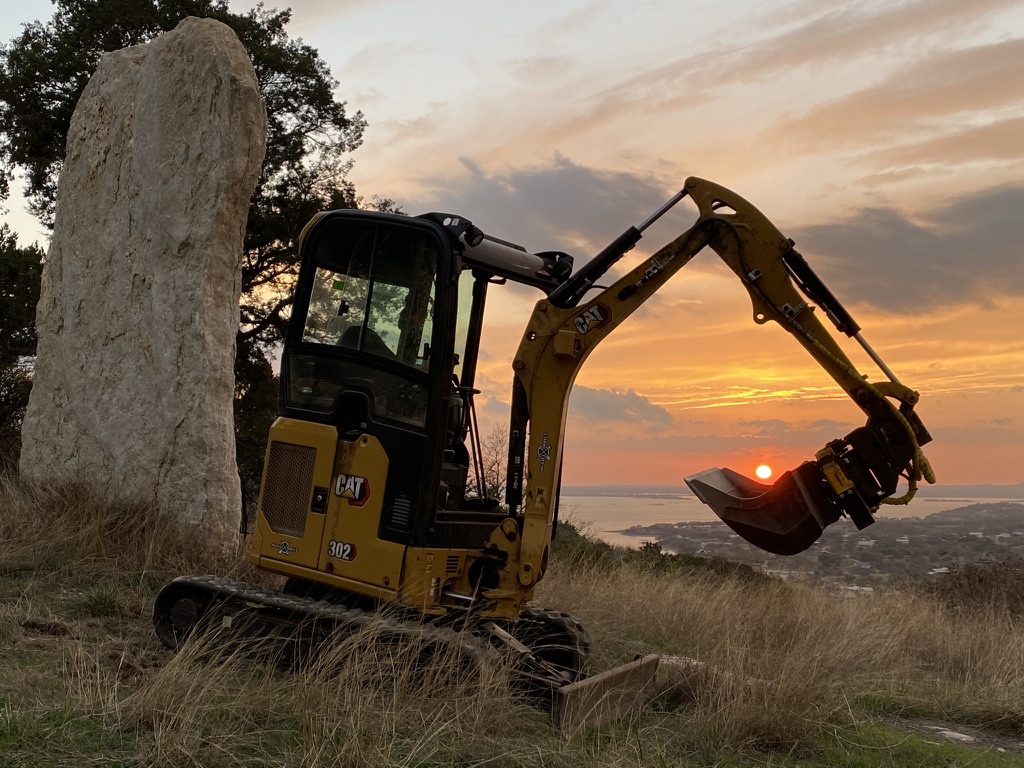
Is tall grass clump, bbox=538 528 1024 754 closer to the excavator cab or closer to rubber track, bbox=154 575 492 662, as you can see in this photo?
rubber track, bbox=154 575 492 662

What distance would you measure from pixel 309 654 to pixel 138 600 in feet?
9.08

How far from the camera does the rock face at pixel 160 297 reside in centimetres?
963

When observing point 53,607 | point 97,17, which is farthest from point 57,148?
point 53,607

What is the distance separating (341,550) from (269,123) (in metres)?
16.0

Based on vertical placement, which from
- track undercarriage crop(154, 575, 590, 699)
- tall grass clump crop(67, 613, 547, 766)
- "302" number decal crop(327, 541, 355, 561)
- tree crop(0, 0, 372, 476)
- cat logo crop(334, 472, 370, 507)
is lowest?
tall grass clump crop(67, 613, 547, 766)

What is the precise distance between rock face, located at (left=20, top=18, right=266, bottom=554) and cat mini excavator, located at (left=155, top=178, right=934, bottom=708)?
308 centimetres

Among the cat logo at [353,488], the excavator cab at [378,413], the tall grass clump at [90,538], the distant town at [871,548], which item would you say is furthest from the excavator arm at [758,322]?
the distant town at [871,548]

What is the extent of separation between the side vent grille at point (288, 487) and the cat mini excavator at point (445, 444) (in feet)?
0.04

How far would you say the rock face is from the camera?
9633 millimetres

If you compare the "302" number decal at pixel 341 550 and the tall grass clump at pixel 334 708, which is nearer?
the tall grass clump at pixel 334 708

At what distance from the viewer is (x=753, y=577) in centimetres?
1498

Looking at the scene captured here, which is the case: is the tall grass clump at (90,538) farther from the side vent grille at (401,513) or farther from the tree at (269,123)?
the tree at (269,123)

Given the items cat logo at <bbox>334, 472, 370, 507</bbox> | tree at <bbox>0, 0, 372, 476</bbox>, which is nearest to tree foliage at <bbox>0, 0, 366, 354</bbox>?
tree at <bbox>0, 0, 372, 476</bbox>

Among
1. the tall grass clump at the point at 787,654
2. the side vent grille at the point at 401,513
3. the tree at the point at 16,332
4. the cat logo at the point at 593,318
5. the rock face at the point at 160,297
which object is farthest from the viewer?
the tree at the point at 16,332
